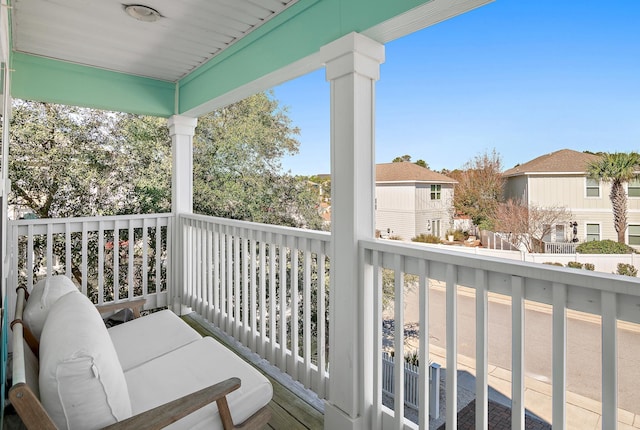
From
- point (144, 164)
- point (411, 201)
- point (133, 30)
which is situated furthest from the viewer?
point (144, 164)

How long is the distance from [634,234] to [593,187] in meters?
0.19

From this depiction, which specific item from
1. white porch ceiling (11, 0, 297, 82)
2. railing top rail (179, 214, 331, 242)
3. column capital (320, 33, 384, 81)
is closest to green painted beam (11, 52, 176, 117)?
white porch ceiling (11, 0, 297, 82)

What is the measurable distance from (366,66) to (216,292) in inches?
97.3

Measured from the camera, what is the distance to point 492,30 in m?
2.11

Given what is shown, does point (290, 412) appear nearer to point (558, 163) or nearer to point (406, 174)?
point (406, 174)

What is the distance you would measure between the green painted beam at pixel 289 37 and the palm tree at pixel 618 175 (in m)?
0.97

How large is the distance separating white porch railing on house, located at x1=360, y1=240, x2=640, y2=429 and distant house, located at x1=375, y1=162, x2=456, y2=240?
22 centimetres

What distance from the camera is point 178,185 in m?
4.03

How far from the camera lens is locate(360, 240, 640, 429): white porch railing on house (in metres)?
1.13

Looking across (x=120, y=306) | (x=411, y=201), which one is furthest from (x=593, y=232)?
(x=120, y=306)

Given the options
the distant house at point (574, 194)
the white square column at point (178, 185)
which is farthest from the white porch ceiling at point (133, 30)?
the distant house at point (574, 194)

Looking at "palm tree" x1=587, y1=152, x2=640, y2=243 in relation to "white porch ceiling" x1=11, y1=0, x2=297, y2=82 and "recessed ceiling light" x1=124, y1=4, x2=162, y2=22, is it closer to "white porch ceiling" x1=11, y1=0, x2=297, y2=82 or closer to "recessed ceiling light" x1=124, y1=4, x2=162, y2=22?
"white porch ceiling" x1=11, y1=0, x2=297, y2=82

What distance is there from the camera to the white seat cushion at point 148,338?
76.6 inches

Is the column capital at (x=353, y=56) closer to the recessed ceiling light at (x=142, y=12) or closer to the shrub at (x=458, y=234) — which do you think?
the shrub at (x=458, y=234)
